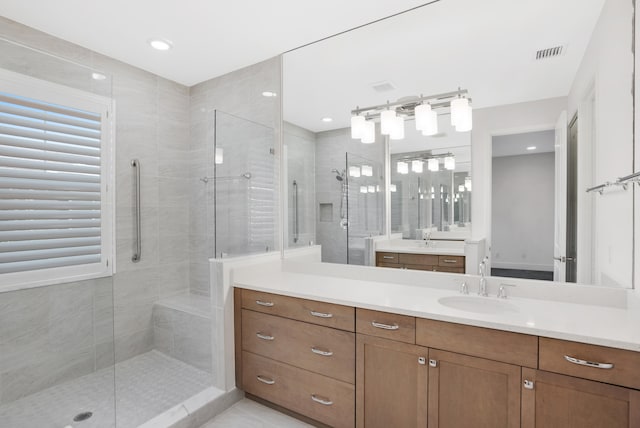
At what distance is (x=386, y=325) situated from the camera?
1645 mm

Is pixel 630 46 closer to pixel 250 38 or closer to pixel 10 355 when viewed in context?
pixel 250 38

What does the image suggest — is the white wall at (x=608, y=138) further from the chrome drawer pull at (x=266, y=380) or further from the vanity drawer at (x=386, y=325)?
the chrome drawer pull at (x=266, y=380)

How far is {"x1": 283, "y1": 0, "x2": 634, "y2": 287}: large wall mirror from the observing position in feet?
5.19

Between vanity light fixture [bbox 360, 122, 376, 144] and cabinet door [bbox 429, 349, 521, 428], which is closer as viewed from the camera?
cabinet door [bbox 429, 349, 521, 428]

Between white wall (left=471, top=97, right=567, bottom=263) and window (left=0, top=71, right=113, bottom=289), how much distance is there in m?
2.16

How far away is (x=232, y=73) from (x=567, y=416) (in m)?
3.23

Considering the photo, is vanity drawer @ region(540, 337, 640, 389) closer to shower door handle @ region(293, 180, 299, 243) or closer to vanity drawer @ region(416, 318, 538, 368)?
vanity drawer @ region(416, 318, 538, 368)

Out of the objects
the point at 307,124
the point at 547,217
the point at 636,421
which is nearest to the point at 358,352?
the point at 636,421

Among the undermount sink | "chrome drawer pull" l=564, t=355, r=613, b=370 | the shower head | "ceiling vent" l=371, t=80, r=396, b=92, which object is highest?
"ceiling vent" l=371, t=80, r=396, b=92

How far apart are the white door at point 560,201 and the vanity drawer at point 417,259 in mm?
635

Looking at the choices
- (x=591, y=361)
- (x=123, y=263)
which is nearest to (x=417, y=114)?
(x=591, y=361)

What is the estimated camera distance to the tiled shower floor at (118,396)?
164 centimetres

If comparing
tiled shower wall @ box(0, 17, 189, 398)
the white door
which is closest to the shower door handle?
tiled shower wall @ box(0, 17, 189, 398)

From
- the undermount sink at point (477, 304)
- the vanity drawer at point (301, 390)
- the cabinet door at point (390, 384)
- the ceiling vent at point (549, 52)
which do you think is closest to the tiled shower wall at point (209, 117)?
the vanity drawer at point (301, 390)
